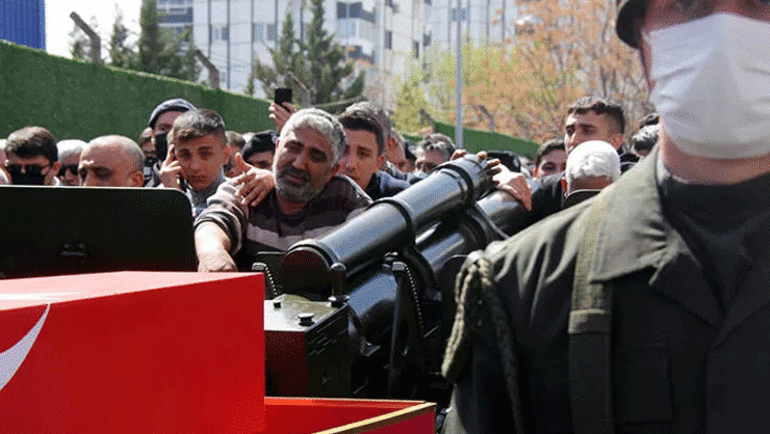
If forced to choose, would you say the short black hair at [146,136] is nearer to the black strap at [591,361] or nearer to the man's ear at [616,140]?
the man's ear at [616,140]

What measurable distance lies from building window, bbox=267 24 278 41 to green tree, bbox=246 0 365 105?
14.6m

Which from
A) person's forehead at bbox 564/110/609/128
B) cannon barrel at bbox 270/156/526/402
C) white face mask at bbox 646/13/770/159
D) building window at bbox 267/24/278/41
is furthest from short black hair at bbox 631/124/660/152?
building window at bbox 267/24/278/41

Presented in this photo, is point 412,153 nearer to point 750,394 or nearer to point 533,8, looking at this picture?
point 750,394

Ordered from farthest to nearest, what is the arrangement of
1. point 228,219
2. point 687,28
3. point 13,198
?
1. point 228,219
2. point 13,198
3. point 687,28

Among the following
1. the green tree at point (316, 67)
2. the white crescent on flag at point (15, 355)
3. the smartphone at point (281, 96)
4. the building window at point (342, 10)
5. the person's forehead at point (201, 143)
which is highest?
the building window at point (342, 10)

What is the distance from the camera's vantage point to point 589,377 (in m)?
1.64

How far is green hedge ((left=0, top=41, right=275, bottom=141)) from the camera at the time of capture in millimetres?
14148

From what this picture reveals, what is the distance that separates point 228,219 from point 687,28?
121 inches

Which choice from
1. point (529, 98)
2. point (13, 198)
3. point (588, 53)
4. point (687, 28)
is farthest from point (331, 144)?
point (529, 98)

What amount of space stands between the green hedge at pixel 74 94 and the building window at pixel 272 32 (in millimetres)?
52426

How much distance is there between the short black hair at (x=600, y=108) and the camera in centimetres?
752

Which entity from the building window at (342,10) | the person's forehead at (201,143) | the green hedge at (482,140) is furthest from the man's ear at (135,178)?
the building window at (342,10)

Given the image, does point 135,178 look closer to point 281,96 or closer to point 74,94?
point 281,96

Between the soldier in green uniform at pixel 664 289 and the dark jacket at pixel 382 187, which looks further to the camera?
the dark jacket at pixel 382 187
